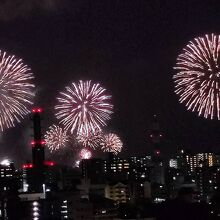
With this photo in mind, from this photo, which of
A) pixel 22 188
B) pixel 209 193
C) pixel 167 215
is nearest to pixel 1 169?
pixel 22 188

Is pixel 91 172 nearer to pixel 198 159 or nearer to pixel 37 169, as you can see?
pixel 37 169

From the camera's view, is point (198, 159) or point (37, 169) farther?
point (198, 159)

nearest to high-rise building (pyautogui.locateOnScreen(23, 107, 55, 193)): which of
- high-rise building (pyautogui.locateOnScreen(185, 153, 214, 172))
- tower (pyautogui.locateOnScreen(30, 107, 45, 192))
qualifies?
tower (pyautogui.locateOnScreen(30, 107, 45, 192))

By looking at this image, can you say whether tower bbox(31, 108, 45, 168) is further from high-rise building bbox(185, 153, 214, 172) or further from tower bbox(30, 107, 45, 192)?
high-rise building bbox(185, 153, 214, 172)

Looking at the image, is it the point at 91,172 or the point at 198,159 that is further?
the point at 198,159

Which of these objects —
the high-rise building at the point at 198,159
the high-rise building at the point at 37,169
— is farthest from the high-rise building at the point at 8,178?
the high-rise building at the point at 198,159

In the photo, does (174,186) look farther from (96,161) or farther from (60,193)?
(60,193)

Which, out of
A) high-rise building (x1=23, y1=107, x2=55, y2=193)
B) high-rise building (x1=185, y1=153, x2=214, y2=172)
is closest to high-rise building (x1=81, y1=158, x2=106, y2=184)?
high-rise building (x1=23, y1=107, x2=55, y2=193)

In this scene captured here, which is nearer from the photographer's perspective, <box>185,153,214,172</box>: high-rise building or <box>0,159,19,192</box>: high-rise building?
<box>0,159,19,192</box>: high-rise building

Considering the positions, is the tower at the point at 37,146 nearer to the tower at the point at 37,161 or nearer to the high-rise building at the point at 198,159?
the tower at the point at 37,161

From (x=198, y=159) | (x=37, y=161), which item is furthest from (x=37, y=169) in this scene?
(x=198, y=159)

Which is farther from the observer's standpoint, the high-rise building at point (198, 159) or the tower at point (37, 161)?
the high-rise building at point (198, 159)

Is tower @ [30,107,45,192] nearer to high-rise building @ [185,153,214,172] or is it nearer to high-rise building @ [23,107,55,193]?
high-rise building @ [23,107,55,193]

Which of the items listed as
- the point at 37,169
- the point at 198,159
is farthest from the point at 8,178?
the point at 198,159
